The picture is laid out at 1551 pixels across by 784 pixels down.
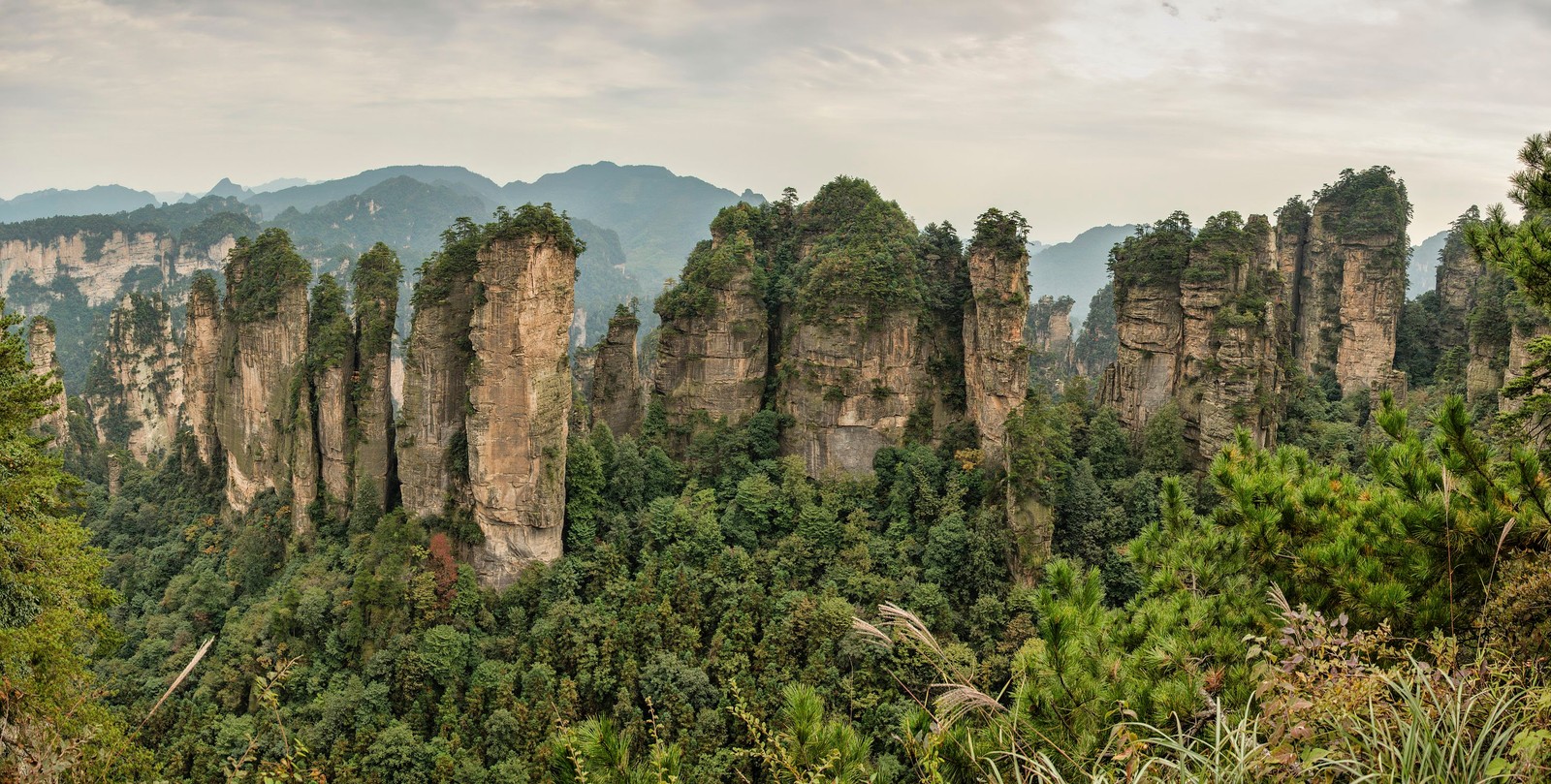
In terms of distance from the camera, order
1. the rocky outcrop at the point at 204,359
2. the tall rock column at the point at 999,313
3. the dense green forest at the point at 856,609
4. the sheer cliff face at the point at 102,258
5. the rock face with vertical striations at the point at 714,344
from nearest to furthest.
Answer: the dense green forest at the point at 856,609 < the tall rock column at the point at 999,313 < the rock face with vertical striations at the point at 714,344 < the rocky outcrop at the point at 204,359 < the sheer cliff face at the point at 102,258

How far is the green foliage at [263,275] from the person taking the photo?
30891 mm

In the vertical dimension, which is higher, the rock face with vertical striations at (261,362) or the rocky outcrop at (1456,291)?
the rocky outcrop at (1456,291)

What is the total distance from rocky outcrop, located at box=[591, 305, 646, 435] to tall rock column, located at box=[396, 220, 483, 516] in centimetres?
770

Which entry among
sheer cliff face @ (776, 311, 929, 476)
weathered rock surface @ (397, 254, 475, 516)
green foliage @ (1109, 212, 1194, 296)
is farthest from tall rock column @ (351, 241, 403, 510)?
green foliage @ (1109, 212, 1194, 296)

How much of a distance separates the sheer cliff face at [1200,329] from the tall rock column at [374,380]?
26458 mm

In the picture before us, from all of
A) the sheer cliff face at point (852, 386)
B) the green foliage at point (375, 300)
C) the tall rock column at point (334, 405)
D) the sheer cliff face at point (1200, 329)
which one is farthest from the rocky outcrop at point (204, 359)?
the sheer cliff face at point (1200, 329)

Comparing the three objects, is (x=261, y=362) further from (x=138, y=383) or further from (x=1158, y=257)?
(x=138, y=383)

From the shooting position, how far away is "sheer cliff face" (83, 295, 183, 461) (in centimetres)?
6519

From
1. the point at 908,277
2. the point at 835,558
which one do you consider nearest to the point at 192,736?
the point at 835,558

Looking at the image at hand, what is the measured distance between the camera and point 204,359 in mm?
36969

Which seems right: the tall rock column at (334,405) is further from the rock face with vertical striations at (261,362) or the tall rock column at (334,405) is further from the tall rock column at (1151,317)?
the tall rock column at (1151,317)

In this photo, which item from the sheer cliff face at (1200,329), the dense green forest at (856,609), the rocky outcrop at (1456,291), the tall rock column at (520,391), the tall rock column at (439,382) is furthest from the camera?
the rocky outcrop at (1456,291)

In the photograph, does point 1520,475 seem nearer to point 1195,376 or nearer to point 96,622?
point 96,622

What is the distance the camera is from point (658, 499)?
29516 millimetres
